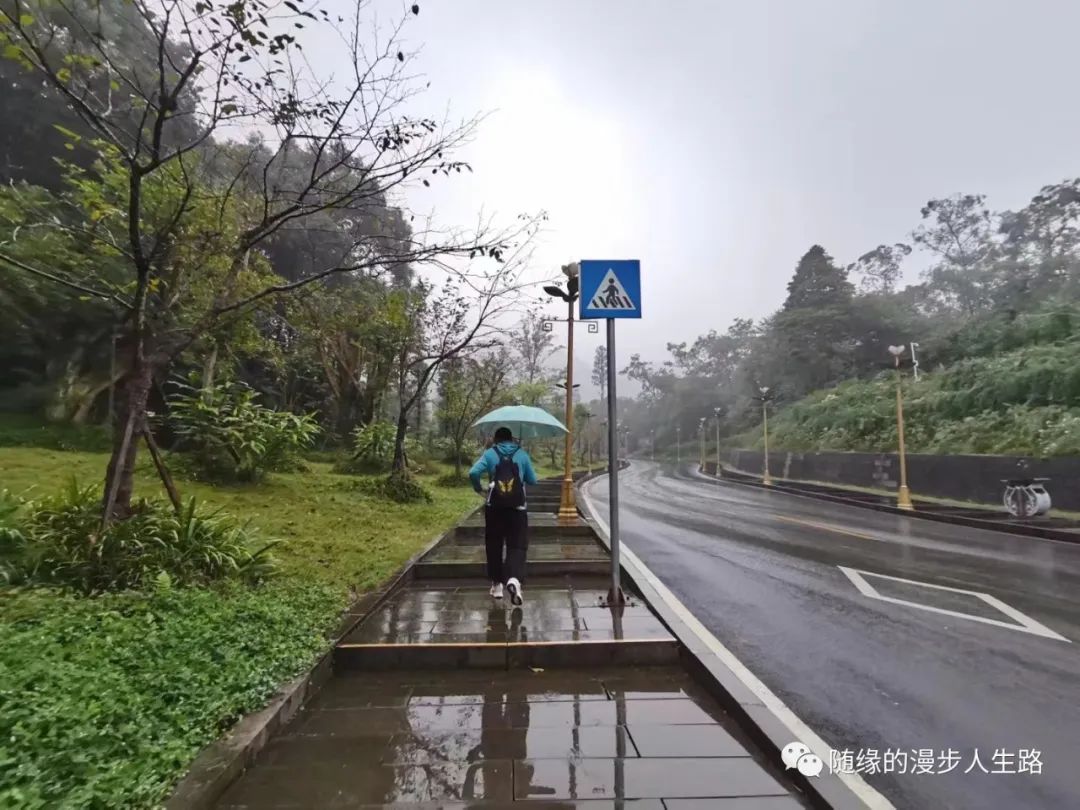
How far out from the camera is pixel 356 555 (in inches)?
312

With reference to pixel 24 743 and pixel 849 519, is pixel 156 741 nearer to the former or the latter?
pixel 24 743

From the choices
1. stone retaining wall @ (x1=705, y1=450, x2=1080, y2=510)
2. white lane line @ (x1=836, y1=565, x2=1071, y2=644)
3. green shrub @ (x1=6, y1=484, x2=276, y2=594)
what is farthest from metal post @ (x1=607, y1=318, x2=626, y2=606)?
stone retaining wall @ (x1=705, y1=450, x2=1080, y2=510)

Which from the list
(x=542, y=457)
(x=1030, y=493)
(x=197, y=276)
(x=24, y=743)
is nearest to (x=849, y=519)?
(x=1030, y=493)

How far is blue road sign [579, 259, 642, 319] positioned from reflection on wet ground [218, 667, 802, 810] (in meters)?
3.12

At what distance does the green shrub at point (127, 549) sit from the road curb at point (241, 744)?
6.18 ft

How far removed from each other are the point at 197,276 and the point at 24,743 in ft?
25.9

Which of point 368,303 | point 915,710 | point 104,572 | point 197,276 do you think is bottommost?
point 915,710

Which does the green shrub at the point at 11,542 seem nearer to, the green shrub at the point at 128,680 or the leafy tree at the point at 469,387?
the green shrub at the point at 128,680

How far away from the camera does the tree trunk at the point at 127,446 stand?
18.7ft

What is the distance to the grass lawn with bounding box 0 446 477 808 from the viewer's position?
249cm

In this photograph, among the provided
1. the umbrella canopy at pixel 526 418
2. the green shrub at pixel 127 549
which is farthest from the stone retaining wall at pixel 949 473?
the green shrub at pixel 127 549

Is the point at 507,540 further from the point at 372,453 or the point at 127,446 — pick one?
the point at 372,453

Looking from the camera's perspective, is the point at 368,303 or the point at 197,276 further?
the point at 368,303

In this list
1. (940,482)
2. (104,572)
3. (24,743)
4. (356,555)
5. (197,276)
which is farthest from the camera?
(940,482)
